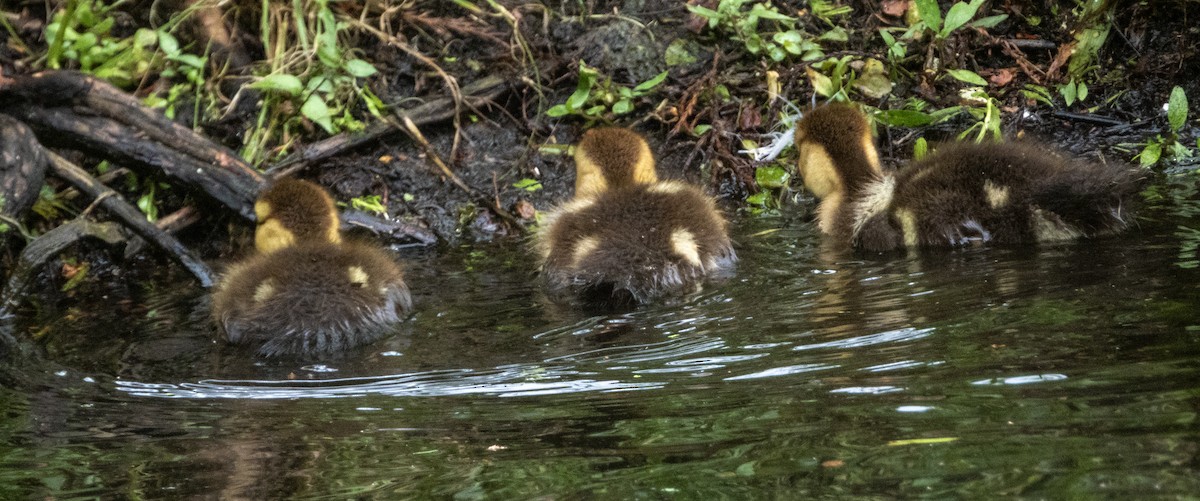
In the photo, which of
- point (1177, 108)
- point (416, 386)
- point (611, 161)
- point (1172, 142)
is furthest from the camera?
point (1172, 142)

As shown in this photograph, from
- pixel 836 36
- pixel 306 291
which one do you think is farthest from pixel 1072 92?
pixel 306 291

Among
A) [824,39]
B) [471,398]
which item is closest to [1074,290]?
[471,398]

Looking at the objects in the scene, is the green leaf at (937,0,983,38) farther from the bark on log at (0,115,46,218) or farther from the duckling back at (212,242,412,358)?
the bark on log at (0,115,46,218)

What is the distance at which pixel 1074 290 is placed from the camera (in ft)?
10.9

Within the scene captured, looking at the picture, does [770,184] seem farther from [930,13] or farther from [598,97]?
[930,13]

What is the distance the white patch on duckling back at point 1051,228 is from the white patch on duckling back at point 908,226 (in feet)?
1.34

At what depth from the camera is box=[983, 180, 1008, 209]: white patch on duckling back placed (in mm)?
4285

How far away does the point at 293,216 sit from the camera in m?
4.45

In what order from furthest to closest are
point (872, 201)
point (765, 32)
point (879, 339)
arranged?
point (765, 32) < point (872, 201) < point (879, 339)

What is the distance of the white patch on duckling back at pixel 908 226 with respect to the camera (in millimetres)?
4441

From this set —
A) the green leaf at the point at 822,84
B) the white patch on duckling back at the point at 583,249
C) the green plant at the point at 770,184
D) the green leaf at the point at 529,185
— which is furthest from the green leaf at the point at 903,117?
the white patch on duckling back at the point at 583,249

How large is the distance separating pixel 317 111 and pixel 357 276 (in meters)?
1.78

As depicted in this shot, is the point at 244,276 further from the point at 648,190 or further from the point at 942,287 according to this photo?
the point at 942,287

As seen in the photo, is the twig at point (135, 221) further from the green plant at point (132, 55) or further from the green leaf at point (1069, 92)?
the green leaf at point (1069, 92)
